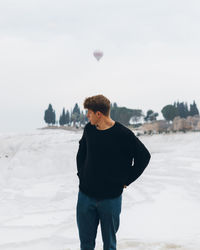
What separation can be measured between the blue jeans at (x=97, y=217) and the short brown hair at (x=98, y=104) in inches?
35.7

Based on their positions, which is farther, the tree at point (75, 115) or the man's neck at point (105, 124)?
the tree at point (75, 115)

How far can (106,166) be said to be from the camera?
3.24m

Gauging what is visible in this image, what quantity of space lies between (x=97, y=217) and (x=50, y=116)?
80.1m

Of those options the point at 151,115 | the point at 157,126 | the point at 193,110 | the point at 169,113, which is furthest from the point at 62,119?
the point at 193,110

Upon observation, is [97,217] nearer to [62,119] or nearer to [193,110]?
[193,110]

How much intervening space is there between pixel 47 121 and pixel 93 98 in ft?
262

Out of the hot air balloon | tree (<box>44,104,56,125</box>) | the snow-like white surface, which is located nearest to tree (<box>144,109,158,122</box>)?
tree (<box>44,104,56,125</box>)

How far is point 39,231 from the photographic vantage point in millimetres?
6801

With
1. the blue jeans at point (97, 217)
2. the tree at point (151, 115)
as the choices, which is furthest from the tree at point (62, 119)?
the blue jeans at point (97, 217)

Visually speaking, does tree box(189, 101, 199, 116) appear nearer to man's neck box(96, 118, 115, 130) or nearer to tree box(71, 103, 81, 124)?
tree box(71, 103, 81, 124)

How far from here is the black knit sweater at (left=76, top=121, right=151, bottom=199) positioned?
3.21 m

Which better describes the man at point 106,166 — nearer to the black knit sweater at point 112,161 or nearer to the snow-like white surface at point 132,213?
the black knit sweater at point 112,161

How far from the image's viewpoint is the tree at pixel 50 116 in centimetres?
8200

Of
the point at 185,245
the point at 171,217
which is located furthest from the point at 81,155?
the point at 171,217
